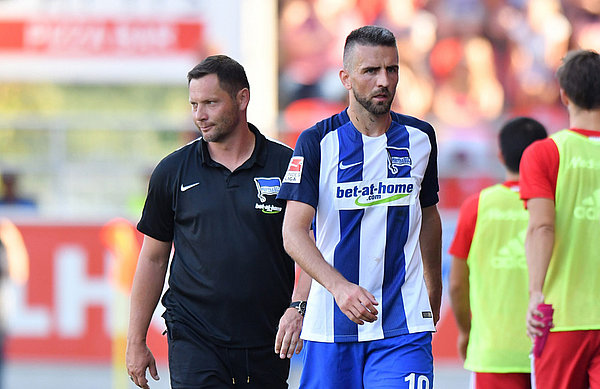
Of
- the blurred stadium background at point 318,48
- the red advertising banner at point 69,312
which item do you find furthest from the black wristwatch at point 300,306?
the blurred stadium background at point 318,48

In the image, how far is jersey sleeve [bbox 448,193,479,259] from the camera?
22.8ft

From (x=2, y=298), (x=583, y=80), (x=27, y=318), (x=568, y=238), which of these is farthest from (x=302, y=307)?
(x=27, y=318)

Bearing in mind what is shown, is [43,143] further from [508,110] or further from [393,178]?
[393,178]

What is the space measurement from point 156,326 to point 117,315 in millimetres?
517

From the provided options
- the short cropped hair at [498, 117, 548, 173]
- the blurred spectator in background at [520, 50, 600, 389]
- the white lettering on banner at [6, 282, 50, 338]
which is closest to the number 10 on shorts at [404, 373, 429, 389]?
the blurred spectator in background at [520, 50, 600, 389]

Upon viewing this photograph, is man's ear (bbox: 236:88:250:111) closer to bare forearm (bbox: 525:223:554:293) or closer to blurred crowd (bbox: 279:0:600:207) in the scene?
bare forearm (bbox: 525:223:554:293)

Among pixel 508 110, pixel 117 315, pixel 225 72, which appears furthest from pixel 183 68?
pixel 225 72

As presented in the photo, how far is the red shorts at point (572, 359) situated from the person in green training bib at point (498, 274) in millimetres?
864

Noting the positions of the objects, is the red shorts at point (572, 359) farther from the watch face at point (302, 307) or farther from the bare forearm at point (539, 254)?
the watch face at point (302, 307)

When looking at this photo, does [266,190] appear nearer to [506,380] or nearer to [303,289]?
[303,289]

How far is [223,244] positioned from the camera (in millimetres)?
5926

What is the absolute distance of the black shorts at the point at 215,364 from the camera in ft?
19.1

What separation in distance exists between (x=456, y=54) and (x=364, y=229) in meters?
15.5

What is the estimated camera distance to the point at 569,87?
19.5 ft
